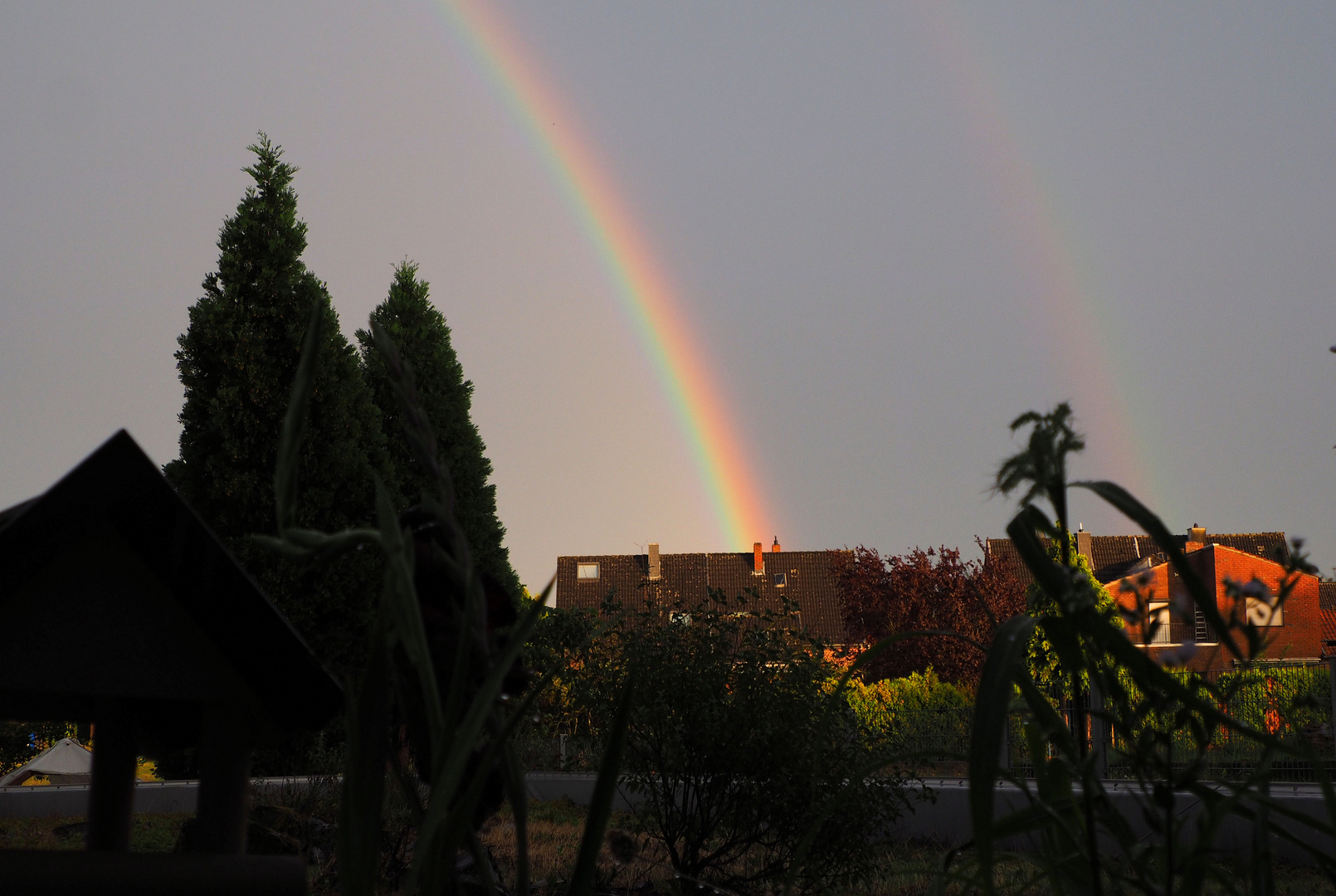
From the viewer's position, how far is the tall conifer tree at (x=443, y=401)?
19.2 meters

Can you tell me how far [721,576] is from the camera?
48.2 metres

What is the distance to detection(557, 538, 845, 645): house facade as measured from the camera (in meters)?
45.7

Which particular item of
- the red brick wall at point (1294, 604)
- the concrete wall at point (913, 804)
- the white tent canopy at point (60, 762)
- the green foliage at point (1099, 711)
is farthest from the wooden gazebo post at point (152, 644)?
the red brick wall at point (1294, 604)

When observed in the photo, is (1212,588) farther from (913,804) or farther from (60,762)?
(60,762)

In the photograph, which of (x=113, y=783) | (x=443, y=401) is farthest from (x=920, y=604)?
(x=113, y=783)

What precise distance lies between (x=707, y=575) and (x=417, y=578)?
157 ft

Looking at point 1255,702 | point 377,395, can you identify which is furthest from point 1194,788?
point 377,395

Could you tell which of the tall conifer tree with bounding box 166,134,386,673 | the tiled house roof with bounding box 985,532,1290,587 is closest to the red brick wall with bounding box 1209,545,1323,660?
the tiled house roof with bounding box 985,532,1290,587

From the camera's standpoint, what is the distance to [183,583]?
1.57 metres

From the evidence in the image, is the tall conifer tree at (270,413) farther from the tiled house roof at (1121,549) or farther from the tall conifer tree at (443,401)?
the tiled house roof at (1121,549)

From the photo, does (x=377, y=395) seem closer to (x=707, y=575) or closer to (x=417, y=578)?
(x=417, y=578)

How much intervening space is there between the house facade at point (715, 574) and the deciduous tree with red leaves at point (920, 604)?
40.3ft

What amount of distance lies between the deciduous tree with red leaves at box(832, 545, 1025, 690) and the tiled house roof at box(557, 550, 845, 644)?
12.3m

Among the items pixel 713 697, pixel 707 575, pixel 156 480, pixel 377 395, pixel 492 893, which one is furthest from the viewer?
pixel 707 575
